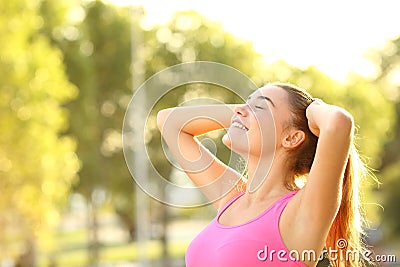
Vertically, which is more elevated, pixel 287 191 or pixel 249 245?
pixel 287 191

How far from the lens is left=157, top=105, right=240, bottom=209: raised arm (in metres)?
3.25

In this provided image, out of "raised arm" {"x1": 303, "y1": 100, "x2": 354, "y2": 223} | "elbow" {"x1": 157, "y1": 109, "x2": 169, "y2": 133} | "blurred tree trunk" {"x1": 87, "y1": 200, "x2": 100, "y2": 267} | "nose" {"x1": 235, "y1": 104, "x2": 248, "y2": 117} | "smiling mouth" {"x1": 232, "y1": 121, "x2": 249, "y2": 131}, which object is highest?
"blurred tree trunk" {"x1": 87, "y1": 200, "x2": 100, "y2": 267}

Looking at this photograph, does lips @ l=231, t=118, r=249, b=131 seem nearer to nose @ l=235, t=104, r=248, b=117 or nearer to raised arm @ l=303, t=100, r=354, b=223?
nose @ l=235, t=104, r=248, b=117

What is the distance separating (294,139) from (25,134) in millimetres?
18901

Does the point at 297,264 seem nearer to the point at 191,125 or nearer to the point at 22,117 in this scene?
the point at 191,125

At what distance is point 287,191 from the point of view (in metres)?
2.75

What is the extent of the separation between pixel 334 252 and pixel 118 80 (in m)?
31.7

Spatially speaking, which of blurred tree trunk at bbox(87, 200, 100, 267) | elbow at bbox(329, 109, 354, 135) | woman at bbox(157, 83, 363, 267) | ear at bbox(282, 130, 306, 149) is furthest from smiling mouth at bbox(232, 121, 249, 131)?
blurred tree trunk at bbox(87, 200, 100, 267)

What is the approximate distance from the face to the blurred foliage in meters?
18.2

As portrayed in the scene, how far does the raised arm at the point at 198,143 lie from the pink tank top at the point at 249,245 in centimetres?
48

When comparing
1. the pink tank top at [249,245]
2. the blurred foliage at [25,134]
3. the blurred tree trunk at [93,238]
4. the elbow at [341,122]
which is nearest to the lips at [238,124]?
the pink tank top at [249,245]

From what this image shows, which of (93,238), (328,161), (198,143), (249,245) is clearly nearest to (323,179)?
(328,161)

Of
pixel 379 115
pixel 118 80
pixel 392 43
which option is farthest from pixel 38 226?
pixel 392 43

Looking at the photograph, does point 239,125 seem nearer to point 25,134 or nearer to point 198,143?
point 198,143
